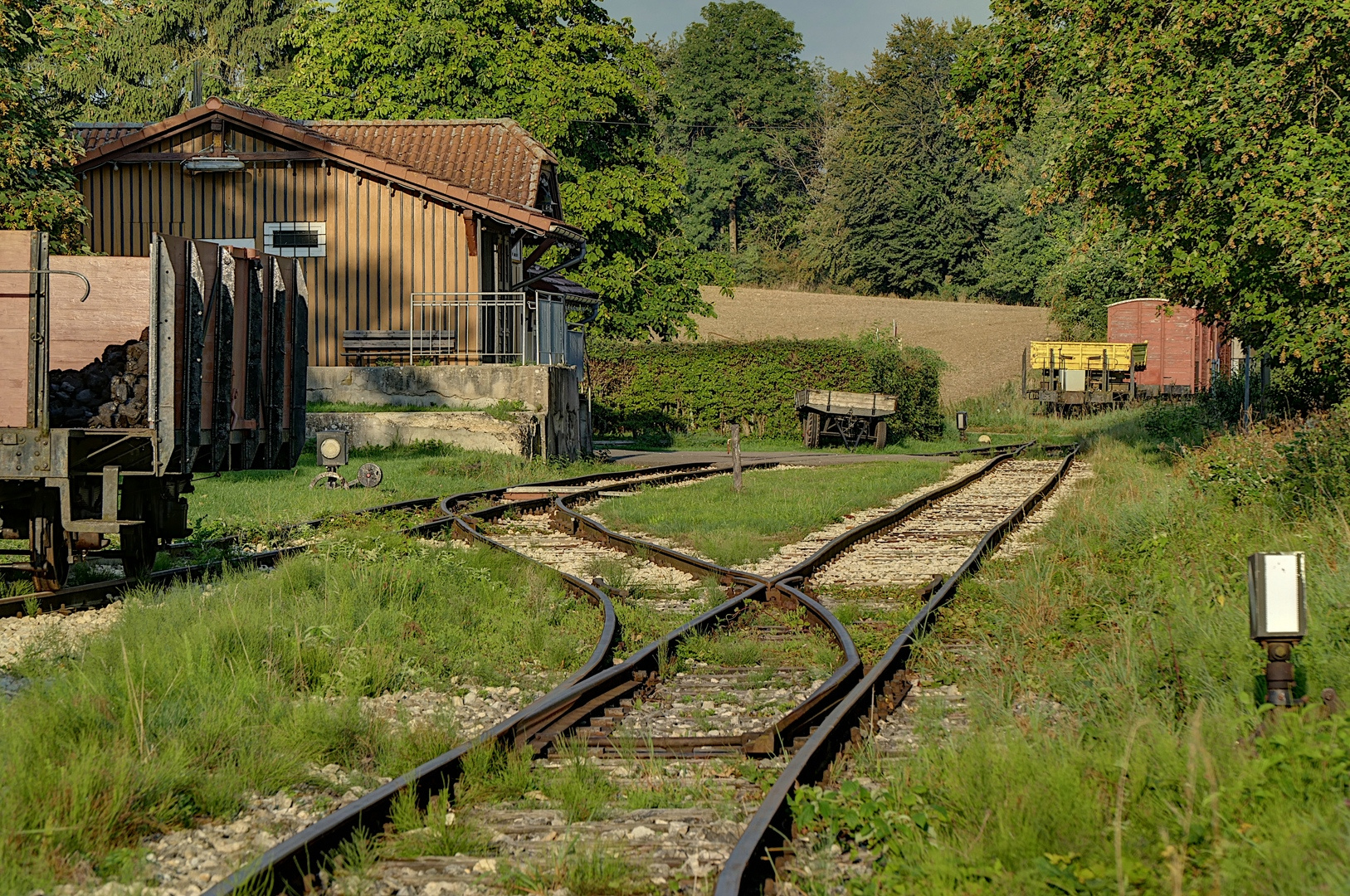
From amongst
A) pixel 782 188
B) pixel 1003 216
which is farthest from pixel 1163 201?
pixel 782 188

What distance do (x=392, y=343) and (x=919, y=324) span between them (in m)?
52.5

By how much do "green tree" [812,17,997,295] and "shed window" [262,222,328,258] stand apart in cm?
5758

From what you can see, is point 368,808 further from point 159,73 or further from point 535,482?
point 159,73

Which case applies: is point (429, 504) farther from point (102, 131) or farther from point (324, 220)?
point (102, 131)

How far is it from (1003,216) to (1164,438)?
182 ft

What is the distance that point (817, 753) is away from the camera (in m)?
5.35

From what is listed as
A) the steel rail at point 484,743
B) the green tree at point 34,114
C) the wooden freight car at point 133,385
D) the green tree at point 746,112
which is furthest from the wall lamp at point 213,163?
the green tree at point 746,112

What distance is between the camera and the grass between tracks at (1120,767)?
3871 mm

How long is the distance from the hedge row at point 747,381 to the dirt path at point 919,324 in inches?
827

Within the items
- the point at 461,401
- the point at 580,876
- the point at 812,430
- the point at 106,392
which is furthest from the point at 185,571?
the point at 812,430

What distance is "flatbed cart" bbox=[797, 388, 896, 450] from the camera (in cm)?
3459

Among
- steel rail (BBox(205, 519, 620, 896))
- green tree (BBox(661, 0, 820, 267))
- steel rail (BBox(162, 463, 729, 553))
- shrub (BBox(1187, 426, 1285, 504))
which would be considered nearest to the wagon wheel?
steel rail (BBox(162, 463, 729, 553))

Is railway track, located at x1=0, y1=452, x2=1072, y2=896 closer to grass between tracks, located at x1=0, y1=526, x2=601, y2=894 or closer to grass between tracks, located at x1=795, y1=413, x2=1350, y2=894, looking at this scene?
grass between tracks, located at x1=795, y1=413, x2=1350, y2=894

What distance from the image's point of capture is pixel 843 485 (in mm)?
20953
